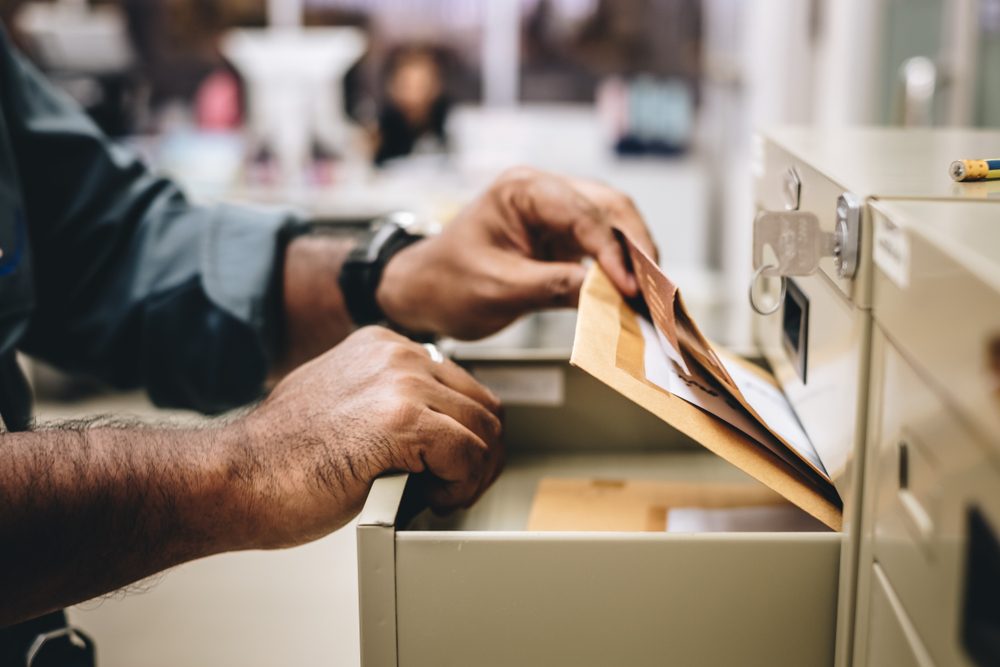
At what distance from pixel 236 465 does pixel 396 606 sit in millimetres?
150

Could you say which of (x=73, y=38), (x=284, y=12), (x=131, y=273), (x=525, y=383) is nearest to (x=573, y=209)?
(x=525, y=383)

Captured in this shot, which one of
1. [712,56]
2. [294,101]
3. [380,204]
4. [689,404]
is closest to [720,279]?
[712,56]

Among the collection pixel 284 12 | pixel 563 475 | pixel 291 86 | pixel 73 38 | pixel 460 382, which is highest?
pixel 284 12

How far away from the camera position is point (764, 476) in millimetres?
593

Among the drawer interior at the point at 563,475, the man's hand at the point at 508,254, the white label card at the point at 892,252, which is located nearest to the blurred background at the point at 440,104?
→ the drawer interior at the point at 563,475

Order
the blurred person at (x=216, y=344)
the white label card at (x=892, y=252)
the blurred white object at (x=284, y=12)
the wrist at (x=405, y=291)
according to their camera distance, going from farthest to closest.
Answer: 1. the blurred white object at (x=284, y=12)
2. the wrist at (x=405, y=291)
3. the blurred person at (x=216, y=344)
4. the white label card at (x=892, y=252)

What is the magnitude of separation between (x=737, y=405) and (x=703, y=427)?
4 centimetres

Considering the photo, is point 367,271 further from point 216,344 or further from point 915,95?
point 915,95

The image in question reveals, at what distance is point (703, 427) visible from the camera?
60cm

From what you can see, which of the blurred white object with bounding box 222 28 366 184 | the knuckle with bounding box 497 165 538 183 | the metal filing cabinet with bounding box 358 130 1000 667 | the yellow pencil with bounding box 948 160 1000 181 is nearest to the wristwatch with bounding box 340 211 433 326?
the knuckle with bounding box 497 165 538 183

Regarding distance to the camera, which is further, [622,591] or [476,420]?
[476,420]

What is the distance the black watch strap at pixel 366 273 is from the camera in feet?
3.48

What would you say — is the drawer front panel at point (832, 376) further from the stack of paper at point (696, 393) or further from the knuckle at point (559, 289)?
the knuckle at point (559, 289)

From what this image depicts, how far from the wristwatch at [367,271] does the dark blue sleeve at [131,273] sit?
87mm
